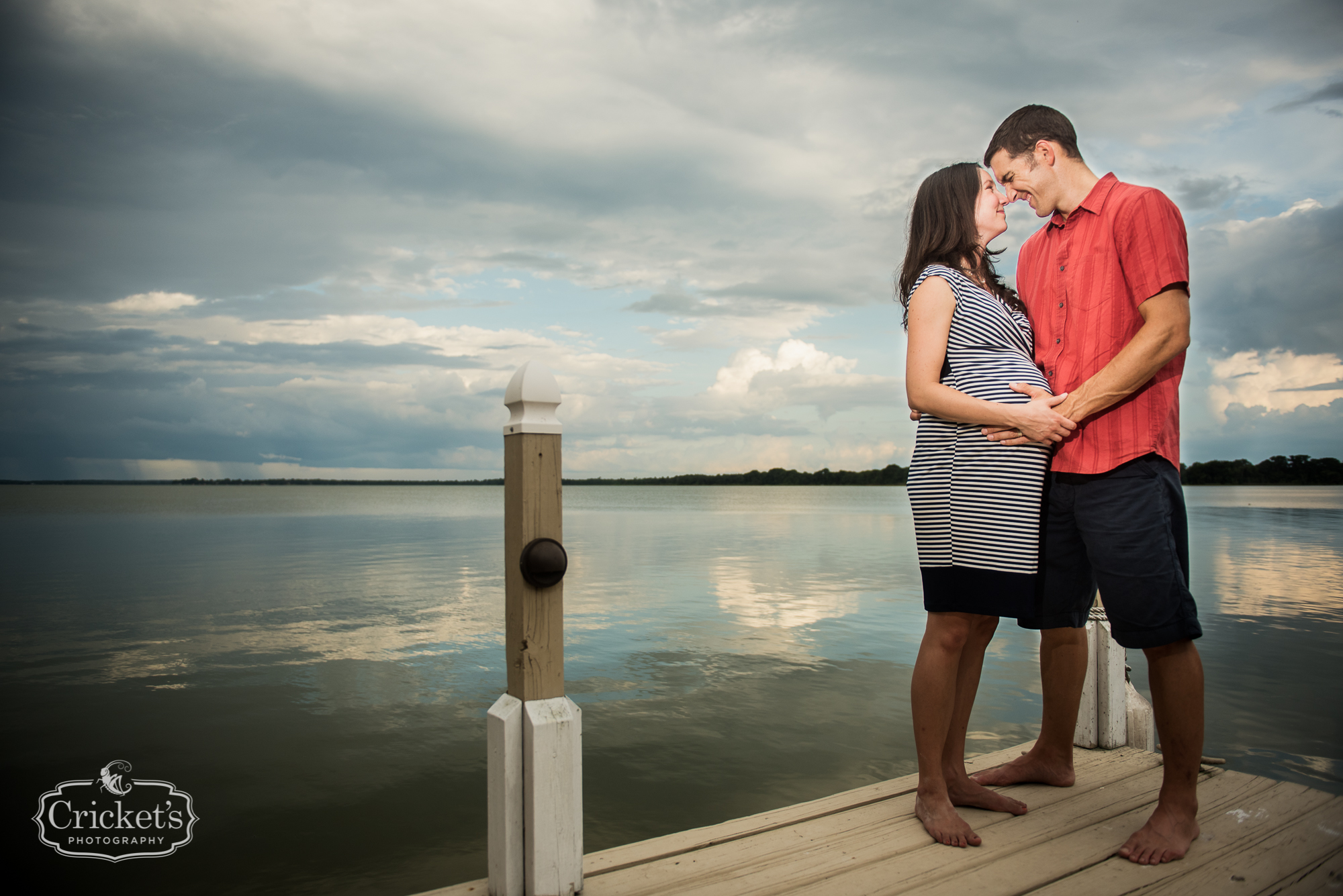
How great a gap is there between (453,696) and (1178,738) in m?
4.81

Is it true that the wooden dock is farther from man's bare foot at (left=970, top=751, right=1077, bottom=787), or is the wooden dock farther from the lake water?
the lake water

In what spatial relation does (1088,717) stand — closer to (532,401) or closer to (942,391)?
(942,391)

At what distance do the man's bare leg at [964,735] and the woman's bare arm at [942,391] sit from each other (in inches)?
25.5

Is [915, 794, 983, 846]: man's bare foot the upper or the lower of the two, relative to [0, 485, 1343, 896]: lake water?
upper

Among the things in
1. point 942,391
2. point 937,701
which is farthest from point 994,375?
point 937,701

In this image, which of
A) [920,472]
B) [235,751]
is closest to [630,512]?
[235,751]

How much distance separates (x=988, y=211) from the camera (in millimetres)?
2418

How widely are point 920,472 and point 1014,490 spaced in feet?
0.99

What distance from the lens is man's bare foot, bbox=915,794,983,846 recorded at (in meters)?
2.20

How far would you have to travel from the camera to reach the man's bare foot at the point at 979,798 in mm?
2416

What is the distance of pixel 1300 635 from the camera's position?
758 cm

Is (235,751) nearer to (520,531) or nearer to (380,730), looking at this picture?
(380,730)

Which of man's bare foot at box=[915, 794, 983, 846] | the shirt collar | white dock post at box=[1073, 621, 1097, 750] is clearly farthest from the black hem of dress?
the shirt collar

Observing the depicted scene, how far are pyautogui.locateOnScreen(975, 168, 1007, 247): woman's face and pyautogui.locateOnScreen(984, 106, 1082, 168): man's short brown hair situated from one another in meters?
0.15
